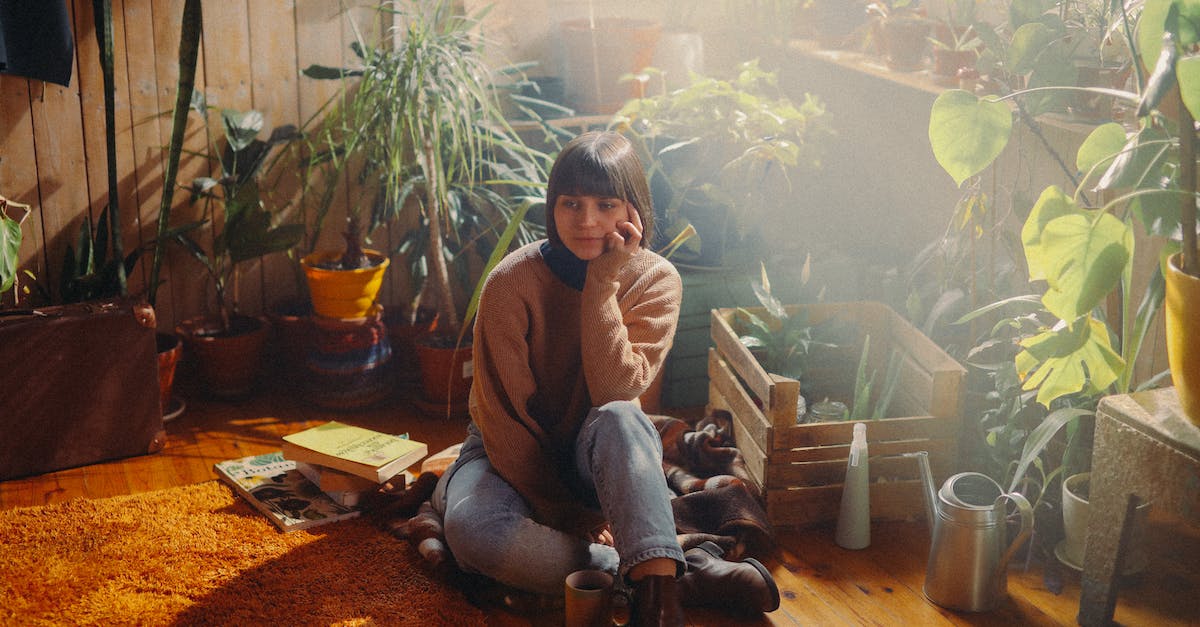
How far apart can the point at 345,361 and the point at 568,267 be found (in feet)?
3.42

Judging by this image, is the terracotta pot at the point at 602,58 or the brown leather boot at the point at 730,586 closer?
the brown leather boot at the point at 730,586

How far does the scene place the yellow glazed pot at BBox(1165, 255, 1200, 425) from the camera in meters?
1.66

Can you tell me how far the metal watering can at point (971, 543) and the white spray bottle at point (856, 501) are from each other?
7.2 inches

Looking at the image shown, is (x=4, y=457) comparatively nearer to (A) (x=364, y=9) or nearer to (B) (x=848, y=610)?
(A) (x=364, y=9)

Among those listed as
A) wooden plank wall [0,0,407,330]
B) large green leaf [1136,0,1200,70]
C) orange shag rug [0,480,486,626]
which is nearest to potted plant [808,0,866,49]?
wooden plank wall [0,0,407,330]

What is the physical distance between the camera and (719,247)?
2.93 meters

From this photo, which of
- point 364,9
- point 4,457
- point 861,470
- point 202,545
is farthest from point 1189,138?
point 4,457

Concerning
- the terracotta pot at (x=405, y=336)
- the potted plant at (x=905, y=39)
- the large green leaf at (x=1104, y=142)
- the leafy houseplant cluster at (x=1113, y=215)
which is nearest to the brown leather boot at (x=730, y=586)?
the leafy houseplant cluster at (x=1113, y=215)

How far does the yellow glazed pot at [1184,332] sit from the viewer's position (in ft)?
5.46

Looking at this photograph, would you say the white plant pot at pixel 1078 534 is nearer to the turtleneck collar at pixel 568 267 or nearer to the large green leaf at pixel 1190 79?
the large green leaf at pixel 1190 79

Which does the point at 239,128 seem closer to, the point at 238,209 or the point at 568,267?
the point at 238,209

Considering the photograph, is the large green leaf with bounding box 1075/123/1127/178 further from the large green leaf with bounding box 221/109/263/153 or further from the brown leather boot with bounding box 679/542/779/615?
the large green leaf with bounding box 221/109/263/153

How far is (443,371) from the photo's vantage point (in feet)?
9.46

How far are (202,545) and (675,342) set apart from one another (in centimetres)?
127
